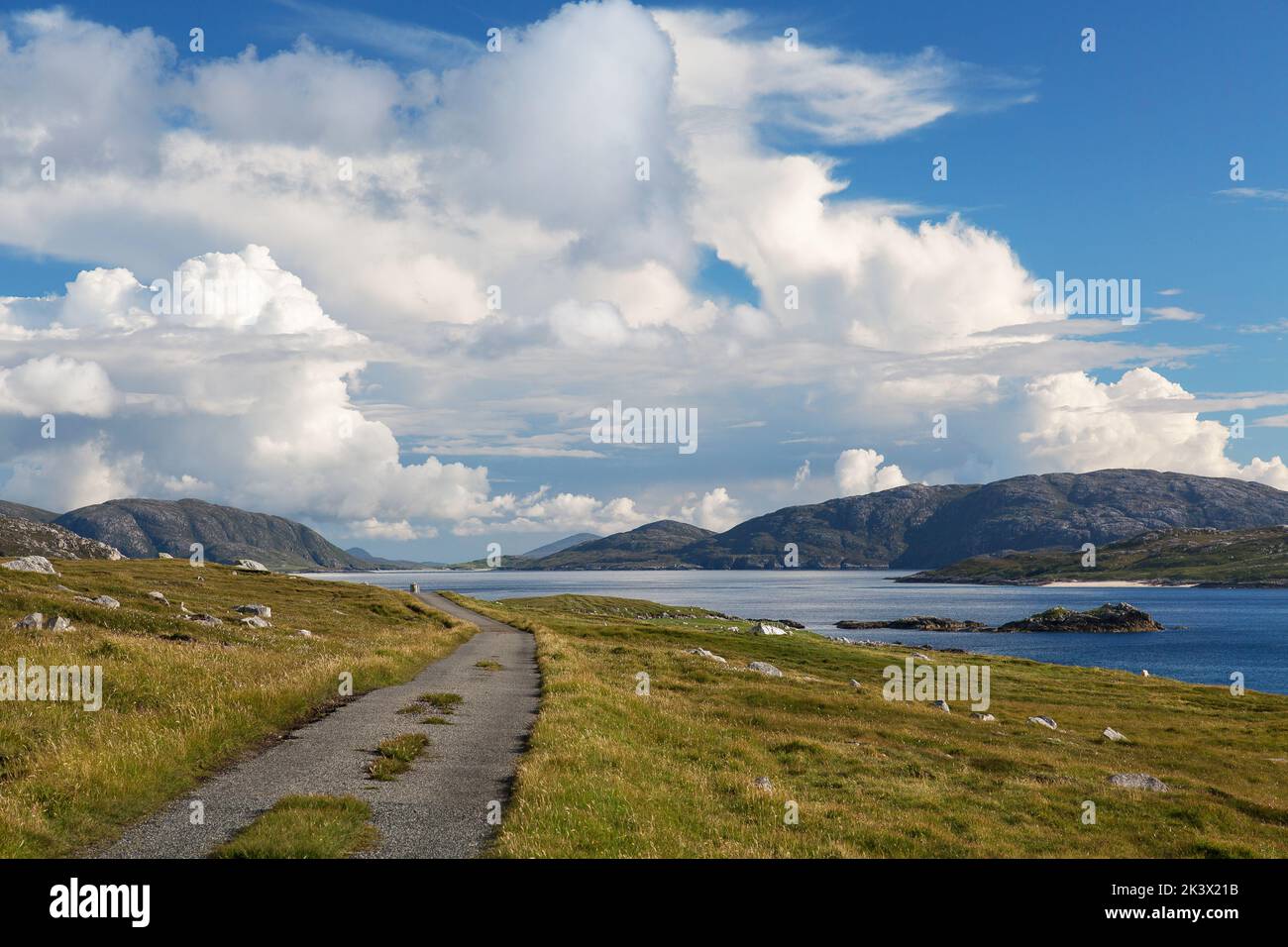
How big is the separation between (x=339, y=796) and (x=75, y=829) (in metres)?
4.17

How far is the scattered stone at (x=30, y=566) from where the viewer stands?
6419 cm

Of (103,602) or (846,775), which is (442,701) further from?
(103,602)

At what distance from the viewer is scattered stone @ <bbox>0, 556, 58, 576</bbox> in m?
64.2

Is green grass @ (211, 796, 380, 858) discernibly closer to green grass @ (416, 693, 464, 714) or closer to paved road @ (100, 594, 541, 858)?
paved road @ (100, 594, 541, 858)

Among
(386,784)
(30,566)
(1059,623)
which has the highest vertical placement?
(30,566)

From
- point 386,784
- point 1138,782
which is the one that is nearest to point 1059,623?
point 1138,782

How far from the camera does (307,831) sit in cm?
1354

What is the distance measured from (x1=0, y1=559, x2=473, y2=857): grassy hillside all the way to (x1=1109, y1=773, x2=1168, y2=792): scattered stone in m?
28.3

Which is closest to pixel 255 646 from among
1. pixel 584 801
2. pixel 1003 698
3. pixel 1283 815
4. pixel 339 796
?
pixel 339 796

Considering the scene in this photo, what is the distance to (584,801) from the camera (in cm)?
1565

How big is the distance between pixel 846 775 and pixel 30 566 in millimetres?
68317

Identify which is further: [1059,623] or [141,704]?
[1059,623]

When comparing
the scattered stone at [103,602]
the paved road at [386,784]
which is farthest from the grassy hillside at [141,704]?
the scattered stone at [103,602]

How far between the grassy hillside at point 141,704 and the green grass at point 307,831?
8.89ft
